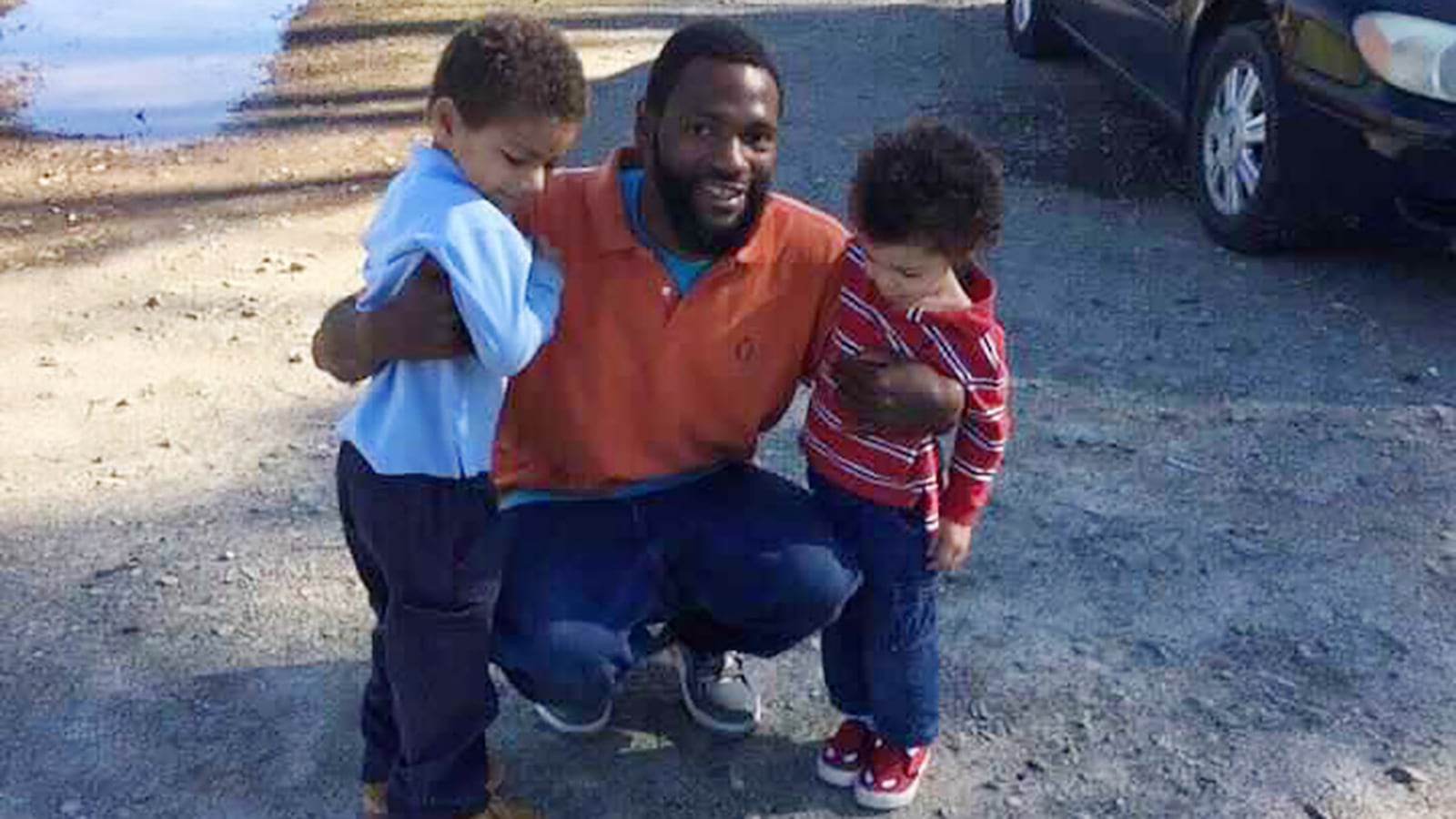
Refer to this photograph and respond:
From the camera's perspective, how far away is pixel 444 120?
2.63 meters

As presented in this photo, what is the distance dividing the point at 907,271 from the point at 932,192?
0.50ft

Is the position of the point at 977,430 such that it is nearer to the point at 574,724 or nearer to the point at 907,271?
the point at 907,271

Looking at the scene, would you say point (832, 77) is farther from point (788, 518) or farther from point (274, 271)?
point (788, 518)

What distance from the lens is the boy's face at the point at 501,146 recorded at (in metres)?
2.58

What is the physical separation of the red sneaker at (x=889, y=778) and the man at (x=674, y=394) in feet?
0.89

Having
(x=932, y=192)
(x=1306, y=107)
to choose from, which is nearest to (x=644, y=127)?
(x=932, y=192)

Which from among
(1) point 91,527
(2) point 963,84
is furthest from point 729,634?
(2) point 963,84

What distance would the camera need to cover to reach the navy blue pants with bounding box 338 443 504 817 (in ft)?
8.74

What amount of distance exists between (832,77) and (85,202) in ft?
12.8

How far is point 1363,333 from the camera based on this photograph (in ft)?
17.4

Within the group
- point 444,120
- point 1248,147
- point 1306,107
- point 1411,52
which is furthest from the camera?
point 1248,147

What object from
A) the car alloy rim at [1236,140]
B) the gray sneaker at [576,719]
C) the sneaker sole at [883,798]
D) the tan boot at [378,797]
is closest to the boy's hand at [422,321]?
the tan boot at [378,797]

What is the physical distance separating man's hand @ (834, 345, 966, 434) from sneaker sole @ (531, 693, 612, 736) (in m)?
0.86

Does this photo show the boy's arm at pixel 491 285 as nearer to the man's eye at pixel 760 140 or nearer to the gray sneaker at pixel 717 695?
the man's eye at pixel 760 140
